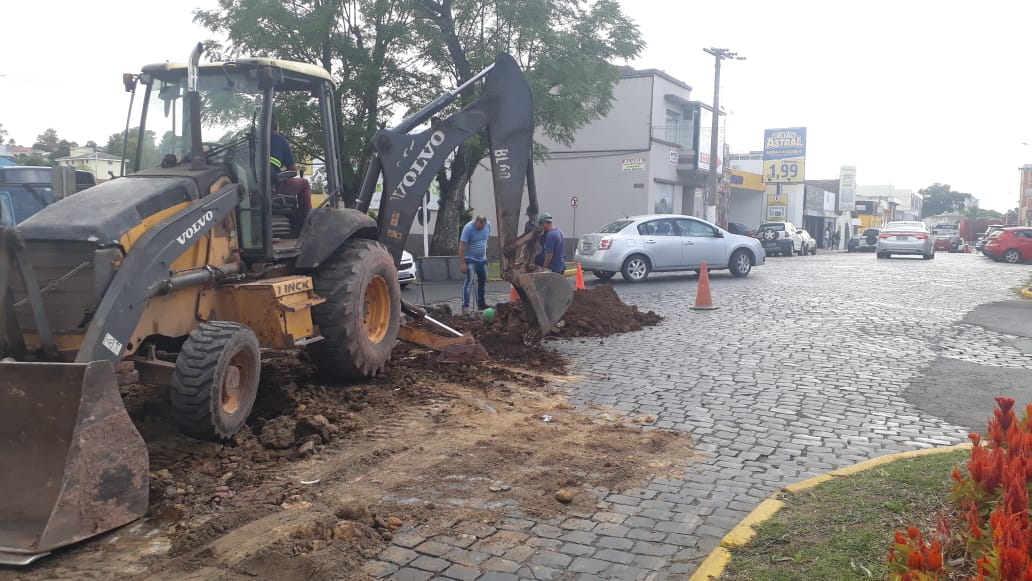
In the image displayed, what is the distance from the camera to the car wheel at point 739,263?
21.3 meters

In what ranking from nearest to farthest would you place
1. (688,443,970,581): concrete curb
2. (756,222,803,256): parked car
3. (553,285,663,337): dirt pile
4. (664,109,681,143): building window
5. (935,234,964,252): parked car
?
1. (688,443,970,581): concrete curb
2. (553,285,663,337): dirt pile
3. (664,109,681,143): building window
4. (756,222,803,256): parked car
5. (935,234,964,252): parked car

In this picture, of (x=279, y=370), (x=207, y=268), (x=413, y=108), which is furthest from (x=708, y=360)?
(x=413, y=108)

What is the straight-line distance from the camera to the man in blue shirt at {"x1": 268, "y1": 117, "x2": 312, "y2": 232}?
723cm

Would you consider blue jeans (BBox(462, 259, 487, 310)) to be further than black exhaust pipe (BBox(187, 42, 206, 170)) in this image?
Yes

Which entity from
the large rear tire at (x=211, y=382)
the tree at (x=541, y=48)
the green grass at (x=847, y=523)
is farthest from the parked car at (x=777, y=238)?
the large rear tire at (x=211, y=382)

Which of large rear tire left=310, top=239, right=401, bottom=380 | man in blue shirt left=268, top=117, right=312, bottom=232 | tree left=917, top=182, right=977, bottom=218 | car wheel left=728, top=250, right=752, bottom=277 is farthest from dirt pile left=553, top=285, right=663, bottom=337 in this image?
tree left=917, top=182, right=977, bottom=218

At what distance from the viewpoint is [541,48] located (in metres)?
23.3

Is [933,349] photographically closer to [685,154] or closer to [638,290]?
[638,290]

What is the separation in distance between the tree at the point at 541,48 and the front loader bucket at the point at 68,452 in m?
18.2

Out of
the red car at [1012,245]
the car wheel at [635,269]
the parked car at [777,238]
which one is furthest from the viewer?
the parked car at [777,238]

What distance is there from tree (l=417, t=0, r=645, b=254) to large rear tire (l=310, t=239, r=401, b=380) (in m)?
14.4

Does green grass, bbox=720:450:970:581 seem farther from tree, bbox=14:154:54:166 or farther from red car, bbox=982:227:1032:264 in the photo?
red car, bbox=982:227:1032:264

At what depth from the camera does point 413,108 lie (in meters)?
22.4

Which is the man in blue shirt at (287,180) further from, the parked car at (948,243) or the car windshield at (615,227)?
the parked car at (948,243)
